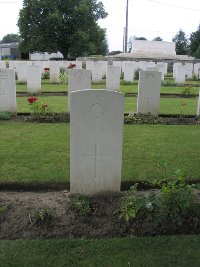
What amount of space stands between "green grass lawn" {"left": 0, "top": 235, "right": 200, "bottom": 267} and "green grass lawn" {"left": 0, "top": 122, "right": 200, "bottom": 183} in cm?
161

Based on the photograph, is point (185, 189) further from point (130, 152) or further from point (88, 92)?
point (130, 152)

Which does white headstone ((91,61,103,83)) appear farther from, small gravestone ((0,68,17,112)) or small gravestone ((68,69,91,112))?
small gravestone ((0,68,17,112))

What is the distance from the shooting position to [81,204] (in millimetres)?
4332

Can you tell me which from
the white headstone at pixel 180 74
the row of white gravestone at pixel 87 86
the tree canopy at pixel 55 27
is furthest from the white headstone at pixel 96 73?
the tree canopy at pixel 55 27

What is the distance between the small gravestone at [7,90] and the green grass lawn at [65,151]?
1407mm

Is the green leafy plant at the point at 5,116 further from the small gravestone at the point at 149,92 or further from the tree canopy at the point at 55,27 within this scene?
the tree canopy at the point at 55,27

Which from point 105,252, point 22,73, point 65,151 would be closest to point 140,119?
point 65,151

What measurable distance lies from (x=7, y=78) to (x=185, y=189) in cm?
744

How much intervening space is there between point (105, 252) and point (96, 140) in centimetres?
140

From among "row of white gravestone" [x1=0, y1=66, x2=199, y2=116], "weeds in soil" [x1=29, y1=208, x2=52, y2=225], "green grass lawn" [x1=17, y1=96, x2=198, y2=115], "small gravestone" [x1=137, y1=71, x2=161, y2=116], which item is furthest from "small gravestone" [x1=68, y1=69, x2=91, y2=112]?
"weeds in soil" [x1=29, y1=208, x2=52, y2=225]

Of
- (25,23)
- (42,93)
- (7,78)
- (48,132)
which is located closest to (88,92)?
(48,132)

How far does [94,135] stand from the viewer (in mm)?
4465

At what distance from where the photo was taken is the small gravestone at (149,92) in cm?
1035

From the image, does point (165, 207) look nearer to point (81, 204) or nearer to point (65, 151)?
point (81, 204)
